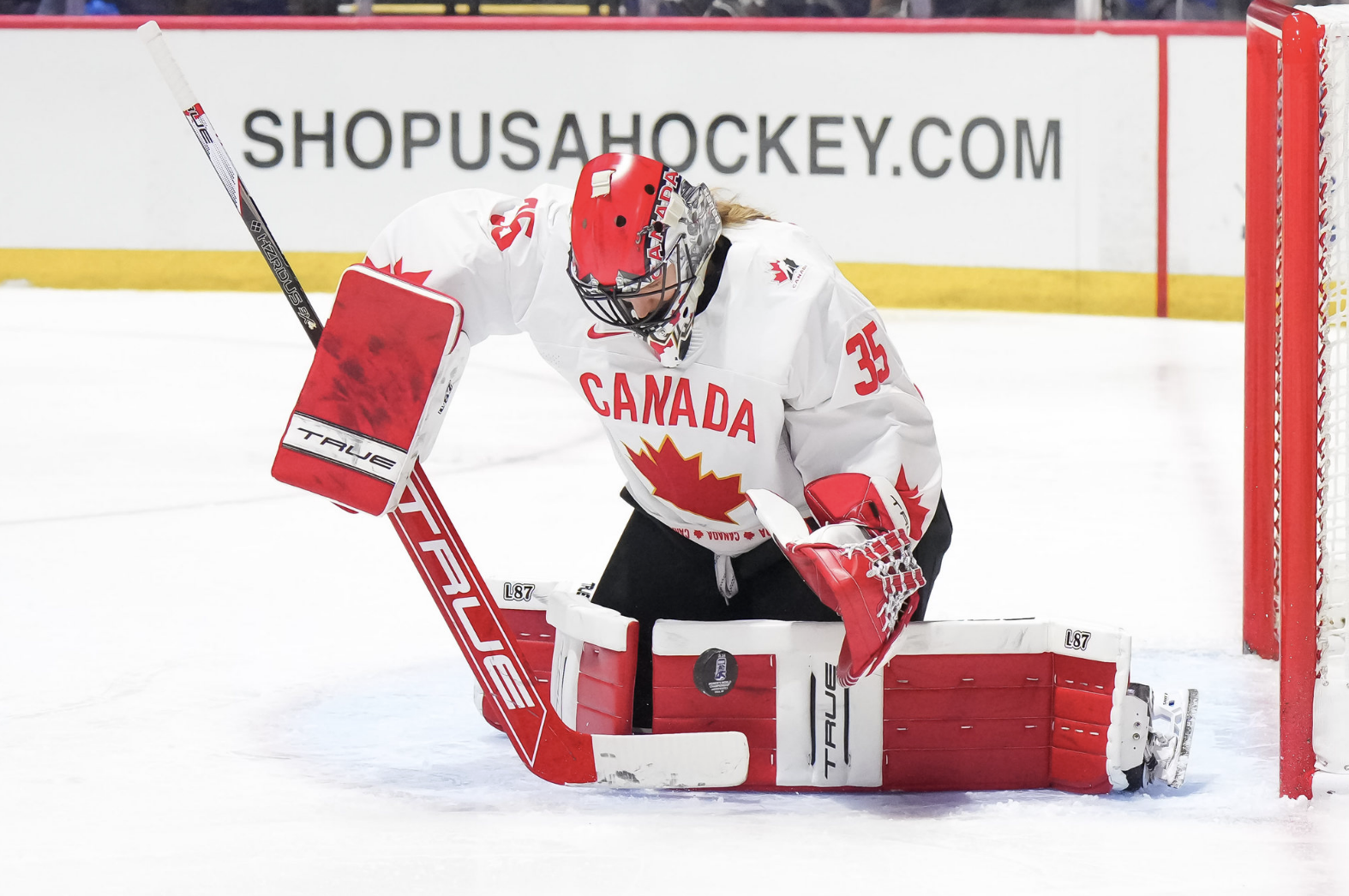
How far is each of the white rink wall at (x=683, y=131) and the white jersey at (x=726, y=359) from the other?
16.4 ft

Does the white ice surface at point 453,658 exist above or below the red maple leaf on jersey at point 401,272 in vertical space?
below

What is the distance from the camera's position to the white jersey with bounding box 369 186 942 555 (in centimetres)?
196

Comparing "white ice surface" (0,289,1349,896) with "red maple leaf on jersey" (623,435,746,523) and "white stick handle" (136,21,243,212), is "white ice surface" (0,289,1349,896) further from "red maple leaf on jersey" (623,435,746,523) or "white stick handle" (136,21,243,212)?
"white stick handle" (136,21,243,212)

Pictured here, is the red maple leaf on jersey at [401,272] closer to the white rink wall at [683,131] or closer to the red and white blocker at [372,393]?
the red and white blocker at [372,393]

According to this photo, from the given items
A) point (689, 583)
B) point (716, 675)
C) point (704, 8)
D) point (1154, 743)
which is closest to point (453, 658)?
point (689, 583)

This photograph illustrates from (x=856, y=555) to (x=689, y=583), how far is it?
1.50 ft

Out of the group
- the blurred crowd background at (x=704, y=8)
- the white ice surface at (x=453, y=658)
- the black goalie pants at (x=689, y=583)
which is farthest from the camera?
the blurred crowd background at (x=704, y=8)

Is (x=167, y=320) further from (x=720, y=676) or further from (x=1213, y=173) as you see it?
(x=720, y=676)

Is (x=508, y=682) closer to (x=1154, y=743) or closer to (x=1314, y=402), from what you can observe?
(x=1154, y=743)

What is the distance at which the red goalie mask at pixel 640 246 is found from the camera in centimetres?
185

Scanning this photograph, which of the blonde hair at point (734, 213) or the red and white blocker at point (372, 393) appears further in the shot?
the blonde hair at point (734, 213)

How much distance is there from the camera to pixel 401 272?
2020 mm

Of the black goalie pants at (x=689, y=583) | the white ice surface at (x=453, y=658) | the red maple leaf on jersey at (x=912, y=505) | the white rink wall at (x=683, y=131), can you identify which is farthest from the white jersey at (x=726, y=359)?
the white rink wall at (x=683, y=131)

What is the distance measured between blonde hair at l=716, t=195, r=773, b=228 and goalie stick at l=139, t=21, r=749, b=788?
48 cm
